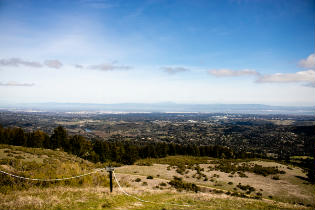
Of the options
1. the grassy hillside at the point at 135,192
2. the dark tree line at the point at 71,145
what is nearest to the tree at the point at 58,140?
the dark tree line at the point at 71,145

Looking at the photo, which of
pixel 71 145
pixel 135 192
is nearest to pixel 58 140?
pixel 71 145

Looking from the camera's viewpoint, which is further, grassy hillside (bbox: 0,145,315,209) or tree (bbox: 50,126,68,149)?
tree (bbox: 50,126,68,149)

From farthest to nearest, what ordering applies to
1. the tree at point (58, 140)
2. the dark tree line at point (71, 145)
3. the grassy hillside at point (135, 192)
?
the tree at point (58, 140)
the dark tree line at point (71, 145)
the grassy hillside at point (135, 192)

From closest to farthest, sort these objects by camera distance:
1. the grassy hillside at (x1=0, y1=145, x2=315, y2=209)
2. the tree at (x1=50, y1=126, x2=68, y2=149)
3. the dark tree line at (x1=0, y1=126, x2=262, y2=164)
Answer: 1. the grassy hillside at (x1=0, y1=145, x2=315, y2=209)
2. the dark tree line at (x1=0, y1=126, x2=262, y2=164)
3. the tree at (x1=50, y1=126, x2=68, y2=149)

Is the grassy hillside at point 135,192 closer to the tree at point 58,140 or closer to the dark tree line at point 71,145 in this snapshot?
the dark tree line at point 71,145

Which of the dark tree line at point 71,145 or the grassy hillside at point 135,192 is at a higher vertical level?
the grassy hillside at point 135,192

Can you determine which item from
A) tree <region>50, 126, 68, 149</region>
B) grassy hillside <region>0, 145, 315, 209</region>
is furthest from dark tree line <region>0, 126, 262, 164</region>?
grassy hillside <region>0, 145, 315, 209</region>

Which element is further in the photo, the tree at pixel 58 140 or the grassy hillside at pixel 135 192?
the tree at pixel 58 140

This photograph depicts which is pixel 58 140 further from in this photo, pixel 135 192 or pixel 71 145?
pixel 135 192

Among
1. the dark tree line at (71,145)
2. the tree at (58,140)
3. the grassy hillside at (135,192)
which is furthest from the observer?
the tree at (58,140)

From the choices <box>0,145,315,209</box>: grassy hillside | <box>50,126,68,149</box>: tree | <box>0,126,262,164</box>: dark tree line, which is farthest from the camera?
<box>50,126,68,149</box>: tree

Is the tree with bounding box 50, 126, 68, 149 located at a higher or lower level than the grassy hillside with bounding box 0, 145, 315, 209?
lower

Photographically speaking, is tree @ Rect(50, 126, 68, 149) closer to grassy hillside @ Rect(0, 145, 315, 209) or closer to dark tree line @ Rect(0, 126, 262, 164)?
dark tree line @ Rect(0, 126, 262, 164)

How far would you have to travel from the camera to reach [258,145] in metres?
107
